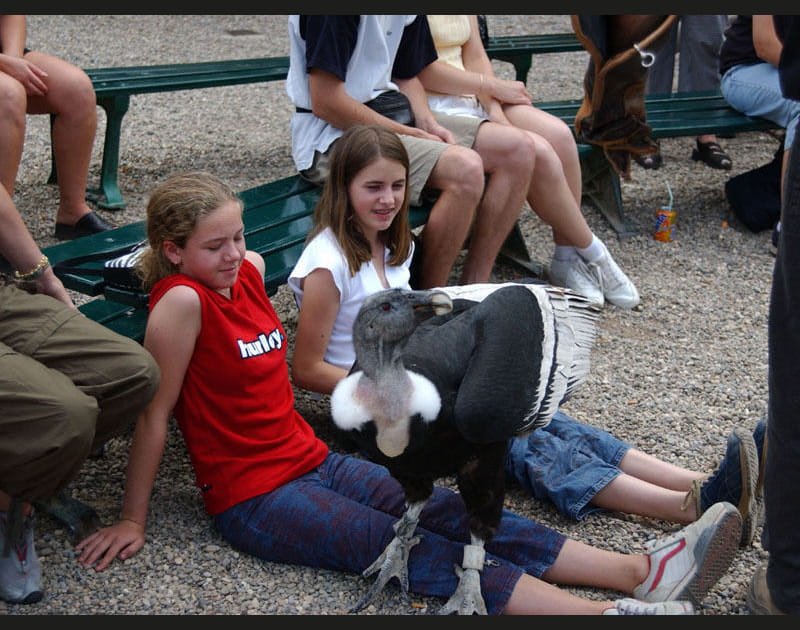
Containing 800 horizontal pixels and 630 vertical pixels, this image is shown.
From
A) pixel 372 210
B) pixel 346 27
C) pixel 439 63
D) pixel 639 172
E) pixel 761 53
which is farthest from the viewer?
pixel 639 172

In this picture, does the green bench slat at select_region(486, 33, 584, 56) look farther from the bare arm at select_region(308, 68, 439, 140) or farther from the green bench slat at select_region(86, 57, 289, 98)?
the bare arm at select_region(308, 68, 439, 140)

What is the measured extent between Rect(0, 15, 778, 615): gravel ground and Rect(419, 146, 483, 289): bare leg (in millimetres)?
797

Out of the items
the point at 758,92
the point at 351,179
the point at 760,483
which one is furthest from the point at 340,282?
the point at 758,92

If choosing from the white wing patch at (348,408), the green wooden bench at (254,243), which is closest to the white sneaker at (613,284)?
the green wooden bench at (254,243)

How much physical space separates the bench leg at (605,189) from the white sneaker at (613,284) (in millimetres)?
919

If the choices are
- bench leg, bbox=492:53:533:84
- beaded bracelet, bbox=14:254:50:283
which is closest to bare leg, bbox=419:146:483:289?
beaded bracelet, bbox=14:254:50:283

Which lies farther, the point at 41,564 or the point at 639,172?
the point at 639,172

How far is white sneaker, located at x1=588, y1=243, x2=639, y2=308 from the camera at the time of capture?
4832 millimetres

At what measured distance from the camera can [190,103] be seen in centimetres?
757

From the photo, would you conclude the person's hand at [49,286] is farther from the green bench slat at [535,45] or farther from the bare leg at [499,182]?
the green bench slat at [535,45]

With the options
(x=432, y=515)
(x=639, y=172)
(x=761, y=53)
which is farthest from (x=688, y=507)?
(x=639, y=172)

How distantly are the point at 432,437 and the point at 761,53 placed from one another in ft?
13.9

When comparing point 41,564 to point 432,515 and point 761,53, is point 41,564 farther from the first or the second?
Result: point 761,53

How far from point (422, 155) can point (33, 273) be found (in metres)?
1.87
